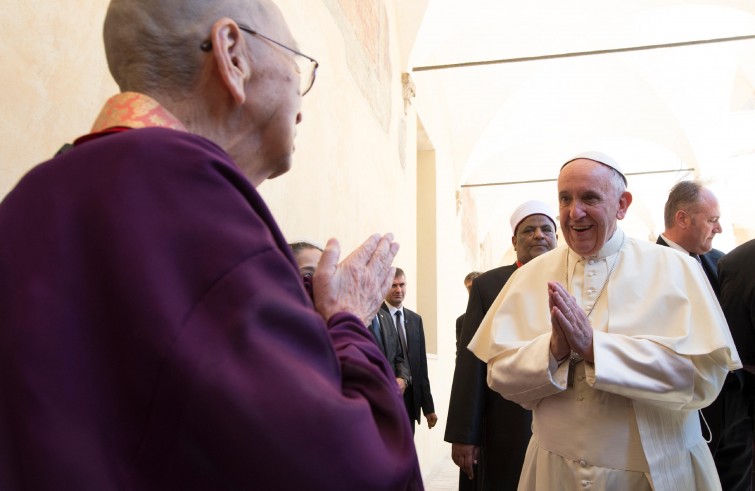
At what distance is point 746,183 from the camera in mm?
16219

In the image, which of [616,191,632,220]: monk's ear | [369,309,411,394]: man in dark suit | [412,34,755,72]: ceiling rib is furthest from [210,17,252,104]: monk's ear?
[412,34,755,72]: ceiling rib

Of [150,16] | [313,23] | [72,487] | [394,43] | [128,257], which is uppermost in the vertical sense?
[394,43]

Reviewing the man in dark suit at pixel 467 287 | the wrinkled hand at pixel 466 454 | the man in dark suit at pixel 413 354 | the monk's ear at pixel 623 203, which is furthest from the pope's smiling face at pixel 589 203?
the man in dark suit at pixel 413 354

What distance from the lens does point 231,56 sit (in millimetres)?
1353

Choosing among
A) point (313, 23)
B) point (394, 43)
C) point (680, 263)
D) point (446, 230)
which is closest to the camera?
point (680, 263)

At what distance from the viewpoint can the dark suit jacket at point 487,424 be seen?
394 centimetres

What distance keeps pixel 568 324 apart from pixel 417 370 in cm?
387

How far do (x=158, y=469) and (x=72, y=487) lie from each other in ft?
0.38

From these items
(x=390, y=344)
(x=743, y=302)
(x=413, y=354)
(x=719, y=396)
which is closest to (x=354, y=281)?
(x=743, y=302)

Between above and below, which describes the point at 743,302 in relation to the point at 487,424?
above

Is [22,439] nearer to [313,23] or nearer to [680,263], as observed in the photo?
[680,263]

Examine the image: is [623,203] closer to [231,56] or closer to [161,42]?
[231,56]

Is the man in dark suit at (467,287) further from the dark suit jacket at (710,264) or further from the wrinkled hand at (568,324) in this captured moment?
the wrinkled hand at (568,324)

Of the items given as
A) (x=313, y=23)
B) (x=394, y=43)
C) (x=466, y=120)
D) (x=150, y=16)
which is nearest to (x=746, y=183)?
(x=466, y=120)
